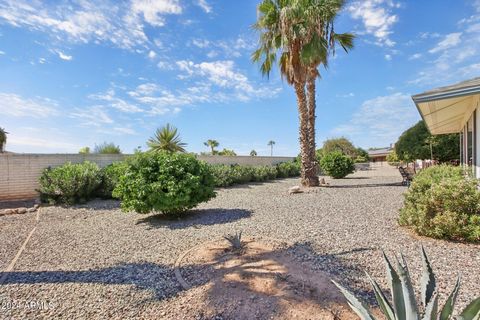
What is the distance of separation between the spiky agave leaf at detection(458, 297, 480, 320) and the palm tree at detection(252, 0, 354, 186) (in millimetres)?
11154

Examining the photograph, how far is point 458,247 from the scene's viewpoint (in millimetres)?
4316

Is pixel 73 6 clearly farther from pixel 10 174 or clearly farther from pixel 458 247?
pixel 458 247

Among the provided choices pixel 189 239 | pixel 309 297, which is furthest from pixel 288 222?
pixel 309 297

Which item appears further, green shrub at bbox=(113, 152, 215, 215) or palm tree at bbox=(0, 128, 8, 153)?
palm tree at bbox=(0, 128, 8, 153)

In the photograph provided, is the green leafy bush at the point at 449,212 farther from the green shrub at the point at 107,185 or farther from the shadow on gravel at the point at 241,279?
the green shrub at the point at 107,185

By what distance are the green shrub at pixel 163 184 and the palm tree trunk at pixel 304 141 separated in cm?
653

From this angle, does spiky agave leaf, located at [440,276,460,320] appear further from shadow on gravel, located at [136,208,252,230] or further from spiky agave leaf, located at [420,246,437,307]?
shadow on gravel, located at [136,208,252,230]

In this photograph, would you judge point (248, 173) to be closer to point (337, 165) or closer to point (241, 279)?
point (337, 165)

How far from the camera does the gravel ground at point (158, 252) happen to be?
321 centimetres

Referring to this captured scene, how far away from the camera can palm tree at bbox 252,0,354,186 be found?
37.4 feet

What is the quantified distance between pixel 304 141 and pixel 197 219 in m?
7.39

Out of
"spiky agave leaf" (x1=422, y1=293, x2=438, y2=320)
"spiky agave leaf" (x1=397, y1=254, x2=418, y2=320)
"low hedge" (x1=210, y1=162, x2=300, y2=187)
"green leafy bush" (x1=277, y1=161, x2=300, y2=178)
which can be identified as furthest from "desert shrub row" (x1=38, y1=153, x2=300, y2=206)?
"green leafy bush" (x1=277, y1=161, x2=300, y2=178)

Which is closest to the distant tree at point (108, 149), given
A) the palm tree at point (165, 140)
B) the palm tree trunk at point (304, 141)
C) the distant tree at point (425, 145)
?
the palm tree at point (165, 140)

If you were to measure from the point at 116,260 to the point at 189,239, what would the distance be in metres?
1.34
